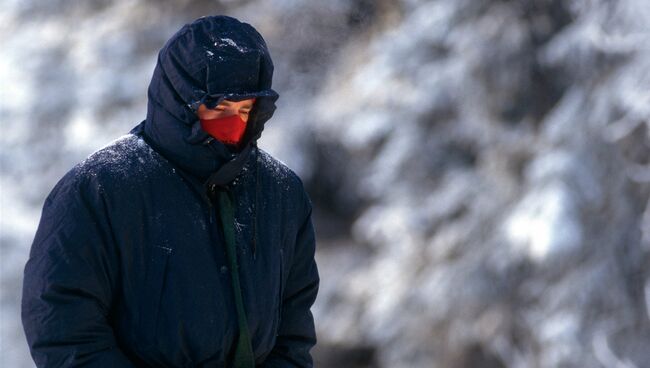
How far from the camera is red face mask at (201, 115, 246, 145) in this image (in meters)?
2.03

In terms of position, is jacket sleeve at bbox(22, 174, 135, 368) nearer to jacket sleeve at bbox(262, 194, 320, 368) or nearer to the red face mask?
the red face mask

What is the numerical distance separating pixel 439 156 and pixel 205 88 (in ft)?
22.6

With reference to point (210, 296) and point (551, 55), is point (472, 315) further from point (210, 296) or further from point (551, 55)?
point (210, 296)

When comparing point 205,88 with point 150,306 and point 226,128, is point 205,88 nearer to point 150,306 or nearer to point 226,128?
Result: point 226,128

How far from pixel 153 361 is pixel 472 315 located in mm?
6645

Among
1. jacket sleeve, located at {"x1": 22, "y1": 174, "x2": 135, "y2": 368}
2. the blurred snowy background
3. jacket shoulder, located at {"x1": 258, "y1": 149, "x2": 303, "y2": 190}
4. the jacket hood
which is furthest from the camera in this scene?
the blurred snowy background

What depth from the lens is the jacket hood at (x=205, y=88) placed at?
6.55 ft

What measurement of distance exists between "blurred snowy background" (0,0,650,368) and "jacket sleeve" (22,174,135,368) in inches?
225

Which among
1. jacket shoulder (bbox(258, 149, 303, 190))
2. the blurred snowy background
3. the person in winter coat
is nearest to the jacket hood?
the person in winter coat

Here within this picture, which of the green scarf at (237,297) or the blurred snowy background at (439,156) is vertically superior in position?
the blurred snowy background at (439,156)

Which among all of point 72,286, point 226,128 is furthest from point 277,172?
point 72,286

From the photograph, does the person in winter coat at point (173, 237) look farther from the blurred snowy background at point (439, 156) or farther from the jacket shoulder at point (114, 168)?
the blurred snowy background at point (439, 156)

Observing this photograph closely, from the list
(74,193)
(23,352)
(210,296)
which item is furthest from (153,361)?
(23,352)

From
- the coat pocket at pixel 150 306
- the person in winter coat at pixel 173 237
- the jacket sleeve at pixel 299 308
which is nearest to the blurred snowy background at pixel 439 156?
the jacket sleeve at pixel 299 308
